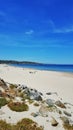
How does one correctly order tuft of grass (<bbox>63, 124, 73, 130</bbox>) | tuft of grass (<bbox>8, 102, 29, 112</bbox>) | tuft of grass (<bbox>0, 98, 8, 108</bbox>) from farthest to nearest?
tuft of grass (<bbox>0, 98, 8, 108</bbox>)
tuft of grass (<bbox>8, 102, 29, 112</bbox>)
tuft of grass (<bbox>63, 124, 73, 130</bbox>)

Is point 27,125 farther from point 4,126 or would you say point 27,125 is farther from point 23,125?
point 4,126

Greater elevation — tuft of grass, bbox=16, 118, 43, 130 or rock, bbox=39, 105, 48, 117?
rock, bbox=39, 105, 48, 117

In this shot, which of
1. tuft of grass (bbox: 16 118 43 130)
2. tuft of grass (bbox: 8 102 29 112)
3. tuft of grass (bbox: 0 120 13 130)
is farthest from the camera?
tuft of grass (bbox: 8 102 29 112)

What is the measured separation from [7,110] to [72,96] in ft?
38.5

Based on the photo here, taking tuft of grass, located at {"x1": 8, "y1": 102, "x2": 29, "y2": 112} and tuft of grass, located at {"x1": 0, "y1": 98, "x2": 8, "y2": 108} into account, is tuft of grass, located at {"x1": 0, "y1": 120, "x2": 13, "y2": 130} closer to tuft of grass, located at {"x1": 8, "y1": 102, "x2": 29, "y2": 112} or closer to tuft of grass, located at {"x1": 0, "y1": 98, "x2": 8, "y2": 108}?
tuft of grass, located at {"x1": 8, "y1": 102, "x2": 29, "y2": 112}

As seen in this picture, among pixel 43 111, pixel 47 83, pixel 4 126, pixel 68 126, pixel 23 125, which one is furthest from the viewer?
pixel 47 83

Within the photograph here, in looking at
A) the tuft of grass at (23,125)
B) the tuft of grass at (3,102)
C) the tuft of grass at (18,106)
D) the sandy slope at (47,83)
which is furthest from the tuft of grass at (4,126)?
the sandy slope at (47,83)

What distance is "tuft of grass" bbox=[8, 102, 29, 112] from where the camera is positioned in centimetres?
1214

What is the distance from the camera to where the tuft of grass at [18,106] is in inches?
478

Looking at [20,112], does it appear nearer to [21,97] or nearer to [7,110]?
[7,110]

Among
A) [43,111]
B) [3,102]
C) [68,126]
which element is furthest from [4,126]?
[68,126]

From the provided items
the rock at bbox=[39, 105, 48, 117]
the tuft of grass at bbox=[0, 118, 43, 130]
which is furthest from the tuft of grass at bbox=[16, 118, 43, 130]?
the rock at bbox=[39, 105, 48, 117]

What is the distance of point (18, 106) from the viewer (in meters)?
12.5

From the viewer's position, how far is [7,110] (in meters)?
11.9
